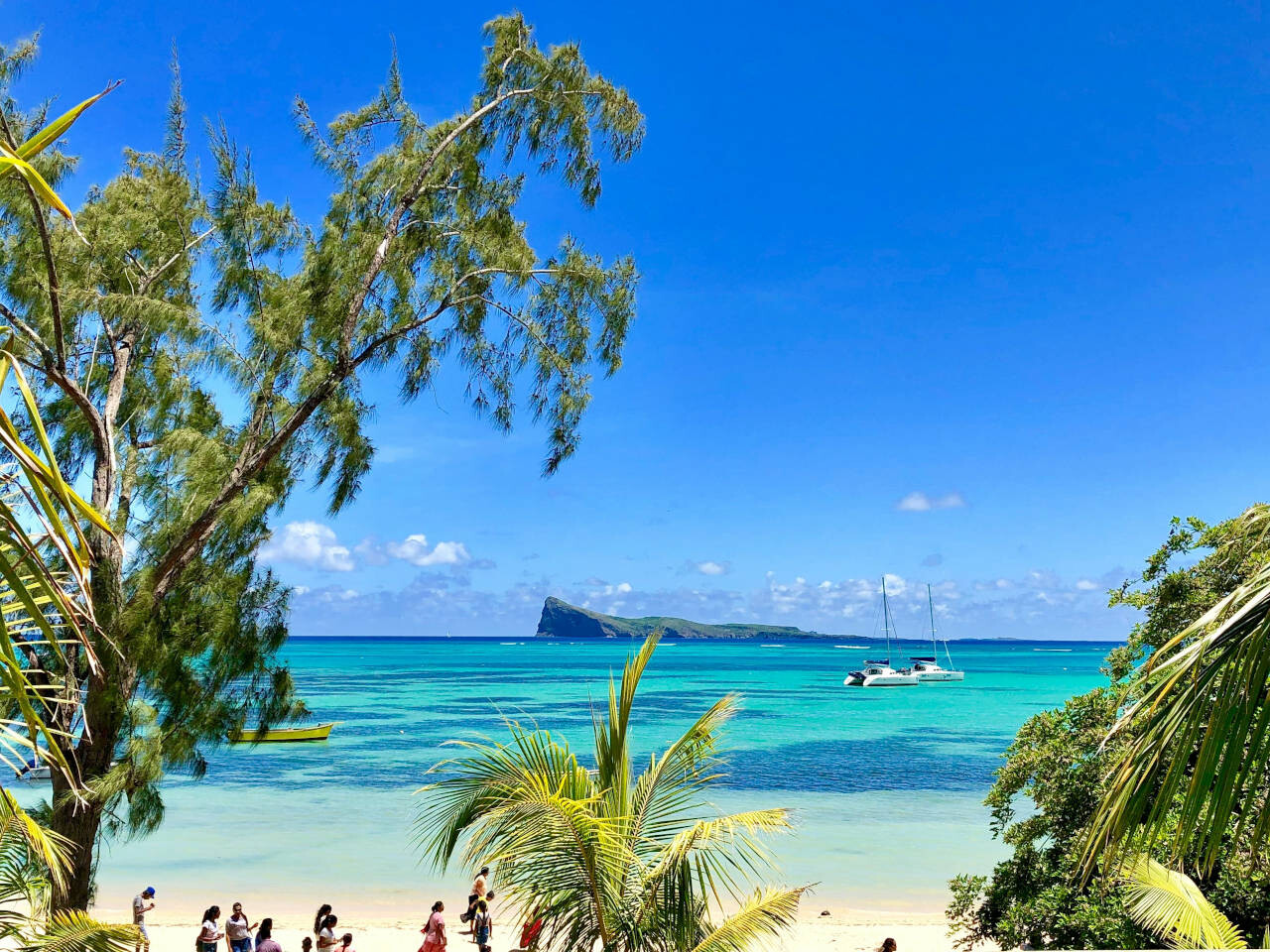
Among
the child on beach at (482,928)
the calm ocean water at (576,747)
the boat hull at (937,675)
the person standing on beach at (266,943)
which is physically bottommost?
the boat hull at (937,675)

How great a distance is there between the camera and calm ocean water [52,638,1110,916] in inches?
867

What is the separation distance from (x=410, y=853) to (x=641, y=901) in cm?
2098

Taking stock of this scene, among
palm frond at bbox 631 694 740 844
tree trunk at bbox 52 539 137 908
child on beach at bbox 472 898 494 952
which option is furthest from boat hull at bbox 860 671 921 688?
Result: palm frond at bbox 631 694 740 844

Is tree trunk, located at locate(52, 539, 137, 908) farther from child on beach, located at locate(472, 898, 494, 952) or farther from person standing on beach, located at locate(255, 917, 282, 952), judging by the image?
child on beach, located at locate(472, 898, 494, 952)

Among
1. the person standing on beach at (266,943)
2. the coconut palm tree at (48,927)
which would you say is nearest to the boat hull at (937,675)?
the person standing on beach at (266,943)

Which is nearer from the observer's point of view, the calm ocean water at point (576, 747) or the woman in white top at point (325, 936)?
the woman in white top at point (325, 936)

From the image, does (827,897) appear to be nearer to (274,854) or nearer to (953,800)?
(953,800)

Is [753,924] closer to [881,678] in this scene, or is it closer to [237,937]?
[237,937]

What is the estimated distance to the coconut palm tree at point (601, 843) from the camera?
212 inches

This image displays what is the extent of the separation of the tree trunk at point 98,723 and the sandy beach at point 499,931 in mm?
7714

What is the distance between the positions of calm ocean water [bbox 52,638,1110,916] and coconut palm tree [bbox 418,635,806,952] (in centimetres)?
78

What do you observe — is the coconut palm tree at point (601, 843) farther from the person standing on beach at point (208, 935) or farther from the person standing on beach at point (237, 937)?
the person standing on beach at point (237, 937)

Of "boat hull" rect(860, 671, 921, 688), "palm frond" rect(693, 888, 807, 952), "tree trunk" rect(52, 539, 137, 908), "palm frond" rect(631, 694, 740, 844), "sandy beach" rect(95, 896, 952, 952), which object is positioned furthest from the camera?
"boat hull" rect(860, 671, 921, 688)

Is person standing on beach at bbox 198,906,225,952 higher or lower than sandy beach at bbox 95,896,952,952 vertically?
higher
